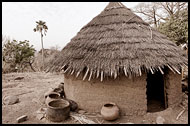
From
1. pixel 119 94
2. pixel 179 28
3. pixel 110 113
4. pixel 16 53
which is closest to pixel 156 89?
pixel 119 94

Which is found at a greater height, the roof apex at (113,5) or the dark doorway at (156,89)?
the roof apex at (113,5)

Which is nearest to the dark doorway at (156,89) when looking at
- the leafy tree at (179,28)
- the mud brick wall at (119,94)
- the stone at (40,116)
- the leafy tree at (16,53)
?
the mud brick wall at (119,94)

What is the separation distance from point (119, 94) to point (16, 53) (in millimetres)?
15697

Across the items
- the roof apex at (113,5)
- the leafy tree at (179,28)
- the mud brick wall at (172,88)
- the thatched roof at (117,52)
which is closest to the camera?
the thatched roof at (117,52)

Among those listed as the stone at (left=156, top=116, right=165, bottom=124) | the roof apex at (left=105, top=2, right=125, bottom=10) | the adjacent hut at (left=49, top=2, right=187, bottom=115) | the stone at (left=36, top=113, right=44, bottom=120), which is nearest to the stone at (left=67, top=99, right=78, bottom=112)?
the adjacent hut at (left=49, top=2, right=187, bottom=115)

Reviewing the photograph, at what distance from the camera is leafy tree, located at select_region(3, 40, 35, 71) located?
51.5ft

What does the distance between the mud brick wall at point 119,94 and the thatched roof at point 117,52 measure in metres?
0.28

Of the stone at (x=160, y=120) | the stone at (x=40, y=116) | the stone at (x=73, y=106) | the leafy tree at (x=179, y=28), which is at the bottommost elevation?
the stone at (x=40, y=116)

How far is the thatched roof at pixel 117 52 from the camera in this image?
4.36 metres

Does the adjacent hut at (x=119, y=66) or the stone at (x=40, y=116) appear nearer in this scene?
the adjacent hut at (x=119, y=66)

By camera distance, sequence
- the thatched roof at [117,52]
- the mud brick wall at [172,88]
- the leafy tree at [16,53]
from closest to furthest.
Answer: the thatched roof at [117,52] < the mud brick wall at [172,88] < the leafy tree at [16,53]

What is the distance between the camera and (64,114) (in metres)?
4.37

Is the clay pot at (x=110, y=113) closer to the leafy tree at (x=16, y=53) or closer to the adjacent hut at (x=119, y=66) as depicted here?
the adjacent hut at (x=119, y=66)

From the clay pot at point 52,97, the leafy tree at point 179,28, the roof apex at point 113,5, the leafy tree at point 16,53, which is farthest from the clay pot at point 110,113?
the leafy tree at point 16,53
